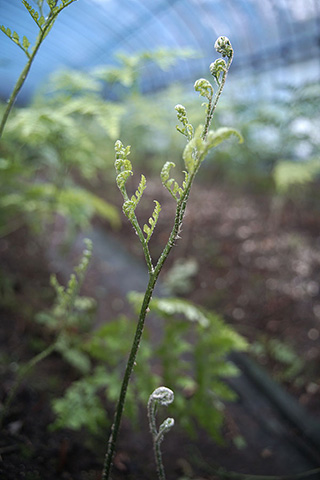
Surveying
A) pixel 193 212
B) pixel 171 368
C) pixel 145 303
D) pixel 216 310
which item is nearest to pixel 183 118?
pixel 145 303

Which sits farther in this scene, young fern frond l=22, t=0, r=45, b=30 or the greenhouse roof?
the greenhouse roof

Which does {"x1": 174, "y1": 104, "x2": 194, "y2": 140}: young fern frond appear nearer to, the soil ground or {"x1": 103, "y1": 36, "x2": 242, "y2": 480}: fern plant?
{"x1": 103, "y1": 36, "x2": 242, "y2": 480}: fern plant

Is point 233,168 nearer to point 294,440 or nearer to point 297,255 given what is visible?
point 297,255

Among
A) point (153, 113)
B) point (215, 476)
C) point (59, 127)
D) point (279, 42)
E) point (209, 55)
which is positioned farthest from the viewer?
point (209, 55)

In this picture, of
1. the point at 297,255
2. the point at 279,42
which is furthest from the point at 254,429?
the point at 279,42

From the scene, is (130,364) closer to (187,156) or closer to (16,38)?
(187,156)

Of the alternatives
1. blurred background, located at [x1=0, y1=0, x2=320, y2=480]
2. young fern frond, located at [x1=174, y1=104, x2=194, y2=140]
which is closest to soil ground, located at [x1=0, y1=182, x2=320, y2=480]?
blurred background, located at [x1=0, y1=0, x2=320, y2=480]

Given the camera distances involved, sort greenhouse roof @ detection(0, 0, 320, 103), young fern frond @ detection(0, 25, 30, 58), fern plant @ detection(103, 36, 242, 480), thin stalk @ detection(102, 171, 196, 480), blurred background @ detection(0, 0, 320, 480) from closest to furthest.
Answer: fern plant @ detection(103, 36, 242, 480) < thin stalk @ detection(102, 171, 196, 480) < young fern frond @ detection(0, 25, 30, 58) < blurred background @ detection(0, 0, 320, 480) < greenhouse roof @ detection(0, 0, 320, 103)
